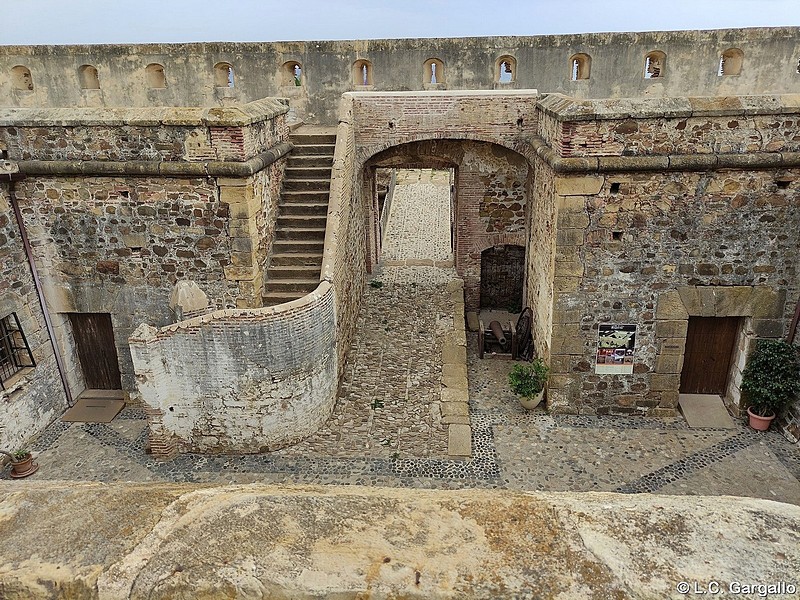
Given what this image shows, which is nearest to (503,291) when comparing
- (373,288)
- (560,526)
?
(373,288)

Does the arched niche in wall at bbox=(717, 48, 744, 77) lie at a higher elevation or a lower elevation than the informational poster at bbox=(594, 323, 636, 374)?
higher

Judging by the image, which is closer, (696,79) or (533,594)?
(533,594)

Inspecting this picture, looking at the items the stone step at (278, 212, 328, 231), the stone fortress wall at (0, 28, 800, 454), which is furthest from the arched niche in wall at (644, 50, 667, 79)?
the stone step at (278, 212, 328, 231)

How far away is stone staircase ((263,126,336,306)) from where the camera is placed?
946cm

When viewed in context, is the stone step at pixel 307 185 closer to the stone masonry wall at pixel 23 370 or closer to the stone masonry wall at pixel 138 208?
the stone masonry wall at pixel 138 208

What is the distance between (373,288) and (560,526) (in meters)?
11.2

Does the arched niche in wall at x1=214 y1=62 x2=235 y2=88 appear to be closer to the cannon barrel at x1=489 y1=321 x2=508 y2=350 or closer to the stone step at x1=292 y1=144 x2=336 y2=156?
the stone step at x1=292 y1=144 x2=336 y2=156

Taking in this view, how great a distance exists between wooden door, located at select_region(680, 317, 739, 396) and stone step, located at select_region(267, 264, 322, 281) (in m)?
6.07

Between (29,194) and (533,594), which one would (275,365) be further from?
(533,594)

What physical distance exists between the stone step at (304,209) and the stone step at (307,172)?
0.79 meters

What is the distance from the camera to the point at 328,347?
340 inches

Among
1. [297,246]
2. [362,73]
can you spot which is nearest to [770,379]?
[297,246]

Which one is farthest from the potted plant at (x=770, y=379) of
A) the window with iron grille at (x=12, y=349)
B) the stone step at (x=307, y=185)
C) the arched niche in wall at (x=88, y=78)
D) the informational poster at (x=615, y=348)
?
the arched niche in wall at (x=88, y=78)

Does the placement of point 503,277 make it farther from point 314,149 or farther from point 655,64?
point 655,64
